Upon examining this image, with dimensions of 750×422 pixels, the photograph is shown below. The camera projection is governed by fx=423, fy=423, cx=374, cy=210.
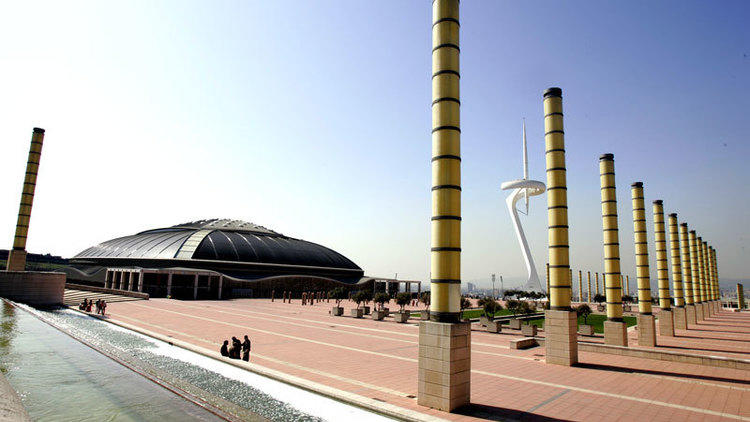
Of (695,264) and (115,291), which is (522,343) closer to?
(695,264)

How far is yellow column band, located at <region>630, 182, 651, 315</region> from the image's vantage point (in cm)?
2469

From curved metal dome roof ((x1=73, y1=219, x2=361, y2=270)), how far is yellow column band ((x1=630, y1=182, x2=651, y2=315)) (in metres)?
61.6

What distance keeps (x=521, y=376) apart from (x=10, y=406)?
15191 mm

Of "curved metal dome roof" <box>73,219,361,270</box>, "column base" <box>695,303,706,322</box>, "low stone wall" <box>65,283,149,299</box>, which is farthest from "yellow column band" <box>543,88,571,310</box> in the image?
"curved metal dome roof" <box>73,219,361,270</box>

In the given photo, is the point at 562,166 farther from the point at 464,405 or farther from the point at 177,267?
the point at 177,267

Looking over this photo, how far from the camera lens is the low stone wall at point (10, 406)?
9695mm

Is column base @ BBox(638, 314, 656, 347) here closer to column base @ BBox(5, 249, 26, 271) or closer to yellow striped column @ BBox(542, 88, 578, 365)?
yellow striped column @ BBox(542, 88, 578, 365)

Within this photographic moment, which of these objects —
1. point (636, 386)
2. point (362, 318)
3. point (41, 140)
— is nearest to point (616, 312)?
point (636, 386)

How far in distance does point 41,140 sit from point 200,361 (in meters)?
47.5

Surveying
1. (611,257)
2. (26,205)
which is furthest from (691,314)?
(26,205)

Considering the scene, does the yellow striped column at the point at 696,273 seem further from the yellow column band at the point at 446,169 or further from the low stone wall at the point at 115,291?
the low stone wall at the point at 115,291

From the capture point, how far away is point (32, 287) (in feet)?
135

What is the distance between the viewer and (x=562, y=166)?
64.7 feet

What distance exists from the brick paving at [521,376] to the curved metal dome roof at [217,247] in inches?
1830
